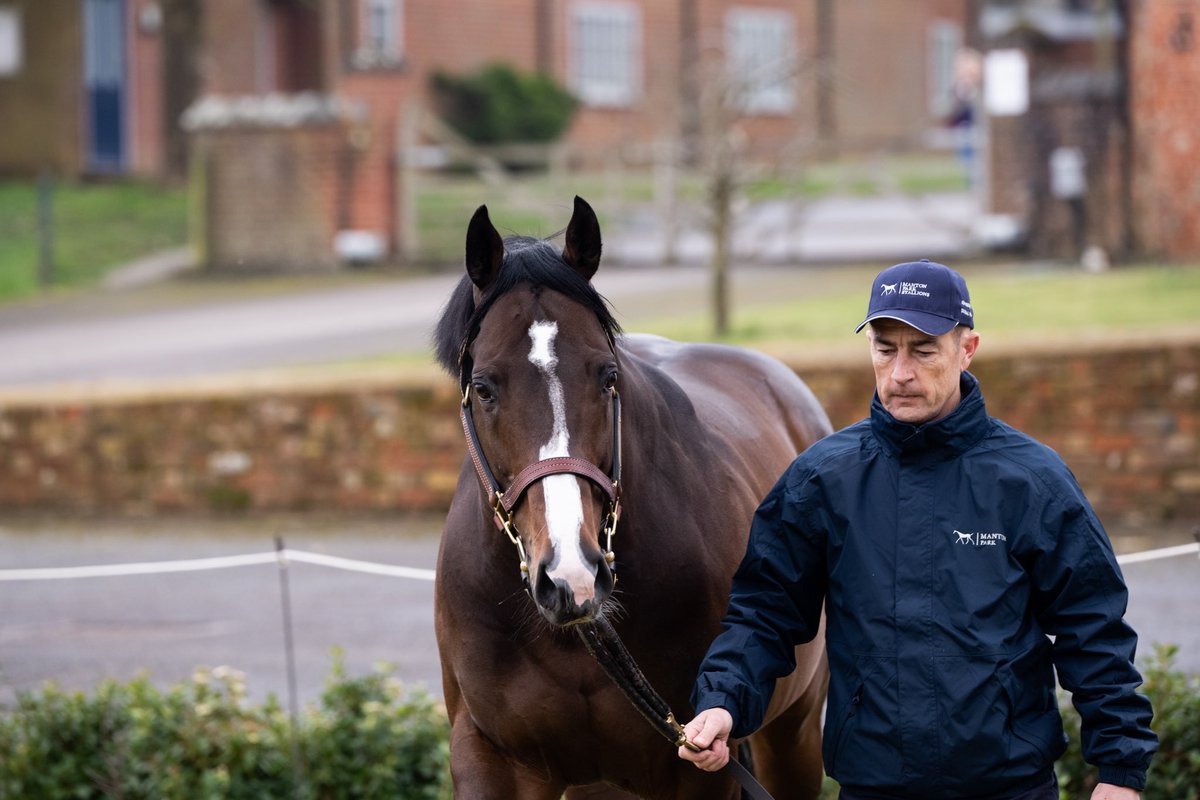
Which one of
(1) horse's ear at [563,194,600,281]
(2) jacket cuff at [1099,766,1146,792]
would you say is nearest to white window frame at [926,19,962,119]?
(1) horse's ear at [563,194,600,281]

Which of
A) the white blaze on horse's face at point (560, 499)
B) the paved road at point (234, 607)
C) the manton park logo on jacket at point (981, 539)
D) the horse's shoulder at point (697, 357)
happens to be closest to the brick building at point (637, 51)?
the paved road at point (234, 607)

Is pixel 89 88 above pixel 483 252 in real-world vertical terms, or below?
above

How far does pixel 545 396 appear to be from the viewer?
3533 mm

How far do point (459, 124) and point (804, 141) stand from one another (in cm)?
1397

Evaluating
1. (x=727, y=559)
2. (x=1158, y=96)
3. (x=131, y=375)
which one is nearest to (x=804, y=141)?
(x=1158, y=96)

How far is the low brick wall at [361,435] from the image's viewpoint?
387 inches

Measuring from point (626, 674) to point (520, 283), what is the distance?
0.94 m

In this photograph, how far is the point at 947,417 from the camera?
3.44m

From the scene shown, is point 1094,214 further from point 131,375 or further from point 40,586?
point 40,586

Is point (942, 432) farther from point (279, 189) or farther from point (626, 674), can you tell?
point (279, 189)

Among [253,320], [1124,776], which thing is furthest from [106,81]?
[1124,776]

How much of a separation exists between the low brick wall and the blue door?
67.2 ft

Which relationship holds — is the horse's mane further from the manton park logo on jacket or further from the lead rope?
the manton park logo on jacket

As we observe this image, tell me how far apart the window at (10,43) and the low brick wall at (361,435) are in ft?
68.1
